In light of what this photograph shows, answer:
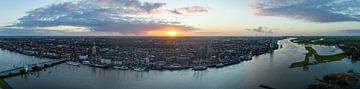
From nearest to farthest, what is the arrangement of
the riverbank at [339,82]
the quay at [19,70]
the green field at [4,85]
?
1. the riverbank at [339,82]
2. the green field at [4,85]
3. the quay at [19,70]

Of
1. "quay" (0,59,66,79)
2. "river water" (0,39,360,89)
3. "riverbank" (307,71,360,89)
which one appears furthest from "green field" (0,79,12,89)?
"riverbank" (307,71,360,89)

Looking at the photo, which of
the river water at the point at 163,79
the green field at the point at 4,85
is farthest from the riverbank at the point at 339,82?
the green field at the point at 4,85

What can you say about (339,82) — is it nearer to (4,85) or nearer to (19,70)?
(4,85)

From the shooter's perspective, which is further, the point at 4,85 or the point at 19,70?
the point at 19,70

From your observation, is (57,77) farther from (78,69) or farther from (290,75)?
(290,75)

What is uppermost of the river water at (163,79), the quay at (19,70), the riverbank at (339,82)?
the riverbank at (339,82)

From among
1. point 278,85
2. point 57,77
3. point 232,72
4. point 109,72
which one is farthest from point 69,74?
point 278,85

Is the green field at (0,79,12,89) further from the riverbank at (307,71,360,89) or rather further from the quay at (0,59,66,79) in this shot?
the riverbank at (307,71,360,89)

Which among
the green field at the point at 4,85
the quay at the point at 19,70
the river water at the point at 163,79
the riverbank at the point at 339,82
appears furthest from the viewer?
the quay at the point at 19,70

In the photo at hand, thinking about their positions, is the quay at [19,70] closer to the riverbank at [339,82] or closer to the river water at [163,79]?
the river water at [163,79]

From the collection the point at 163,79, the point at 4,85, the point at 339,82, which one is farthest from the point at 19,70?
the point at 339,82

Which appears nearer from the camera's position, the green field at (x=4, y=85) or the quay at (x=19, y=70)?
the green field at (x=4, y=85)
